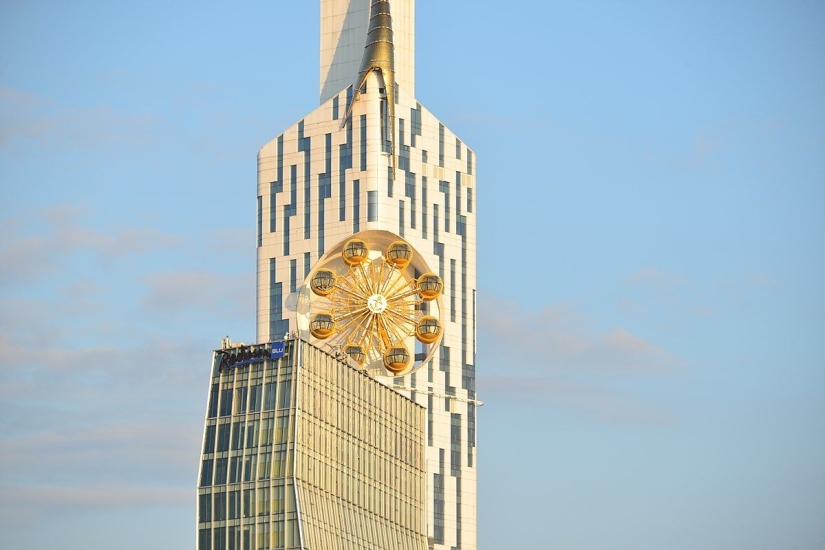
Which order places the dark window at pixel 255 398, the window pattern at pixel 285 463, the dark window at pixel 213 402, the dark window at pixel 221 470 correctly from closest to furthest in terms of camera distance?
the window pattern at pixel 285 463, the dark window at pixel 221 470, the dark window at pixel 255 398, the dark window at pixel 213 402

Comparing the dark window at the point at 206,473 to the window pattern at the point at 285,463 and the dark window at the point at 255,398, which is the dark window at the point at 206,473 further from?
the dark window at the point at 255,398

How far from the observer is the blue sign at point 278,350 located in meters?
184

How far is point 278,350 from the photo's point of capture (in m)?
184

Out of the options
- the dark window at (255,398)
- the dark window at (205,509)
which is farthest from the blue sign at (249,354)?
the dark window at (205,509)

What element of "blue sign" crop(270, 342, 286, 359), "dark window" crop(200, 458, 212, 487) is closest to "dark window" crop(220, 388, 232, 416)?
"dark window" crop(200, 458, 212, 487)

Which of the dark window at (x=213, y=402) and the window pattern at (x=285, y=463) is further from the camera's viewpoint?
the dark window at (x=213, y=402)

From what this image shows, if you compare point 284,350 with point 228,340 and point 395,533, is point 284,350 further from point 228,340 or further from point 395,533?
point 395,533

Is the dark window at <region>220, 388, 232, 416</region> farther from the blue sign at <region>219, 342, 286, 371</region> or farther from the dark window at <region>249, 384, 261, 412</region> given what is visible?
the blue sign at <region>219, 342, 286, 371</region>

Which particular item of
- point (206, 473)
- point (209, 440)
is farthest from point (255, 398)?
point (206, 473)

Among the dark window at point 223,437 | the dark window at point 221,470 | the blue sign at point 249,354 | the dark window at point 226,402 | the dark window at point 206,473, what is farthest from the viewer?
the dark window at point 226,402

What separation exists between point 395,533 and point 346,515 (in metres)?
12.1

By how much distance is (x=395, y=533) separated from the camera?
199 meters

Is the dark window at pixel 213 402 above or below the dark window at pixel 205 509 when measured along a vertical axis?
above

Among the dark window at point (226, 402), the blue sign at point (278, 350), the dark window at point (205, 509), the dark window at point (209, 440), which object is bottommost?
the dark window at point (205, 509)
